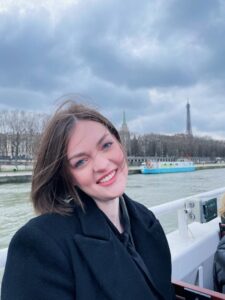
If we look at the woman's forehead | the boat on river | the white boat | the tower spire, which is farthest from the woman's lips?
the tower spire

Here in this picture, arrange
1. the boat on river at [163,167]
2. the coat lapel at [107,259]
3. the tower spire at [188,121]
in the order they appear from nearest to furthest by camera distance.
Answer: the coat lapel at [107,259]
the boat on river at [163,167]
the tower spire at [188,121]

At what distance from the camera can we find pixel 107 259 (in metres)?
0.92

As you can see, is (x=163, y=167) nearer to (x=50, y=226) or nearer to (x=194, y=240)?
(x=194, y=240)

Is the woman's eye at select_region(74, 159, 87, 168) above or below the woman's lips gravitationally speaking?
above

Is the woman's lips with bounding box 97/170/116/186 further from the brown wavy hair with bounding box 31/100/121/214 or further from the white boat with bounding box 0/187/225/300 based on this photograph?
the white boat with bounding box 0/187/225/300

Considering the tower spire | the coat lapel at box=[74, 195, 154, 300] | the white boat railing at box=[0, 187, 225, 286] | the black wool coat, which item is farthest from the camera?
the tower spire

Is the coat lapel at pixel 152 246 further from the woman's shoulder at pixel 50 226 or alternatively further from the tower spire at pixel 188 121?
the tower spire at pixel 188 121

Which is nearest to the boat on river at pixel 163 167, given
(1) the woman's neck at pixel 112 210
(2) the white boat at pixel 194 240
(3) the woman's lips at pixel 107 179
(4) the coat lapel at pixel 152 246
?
(2) the white boat at pixel 194 240

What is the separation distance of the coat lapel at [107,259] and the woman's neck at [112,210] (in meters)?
0.05

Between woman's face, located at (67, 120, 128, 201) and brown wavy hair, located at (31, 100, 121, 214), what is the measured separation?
0.07 ft

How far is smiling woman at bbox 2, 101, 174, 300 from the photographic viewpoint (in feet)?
2.66

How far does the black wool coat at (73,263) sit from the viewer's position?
0.79 m

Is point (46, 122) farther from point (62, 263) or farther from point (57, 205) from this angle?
point (62, 263)

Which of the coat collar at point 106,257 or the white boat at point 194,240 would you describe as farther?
the white boat at point 194,240
